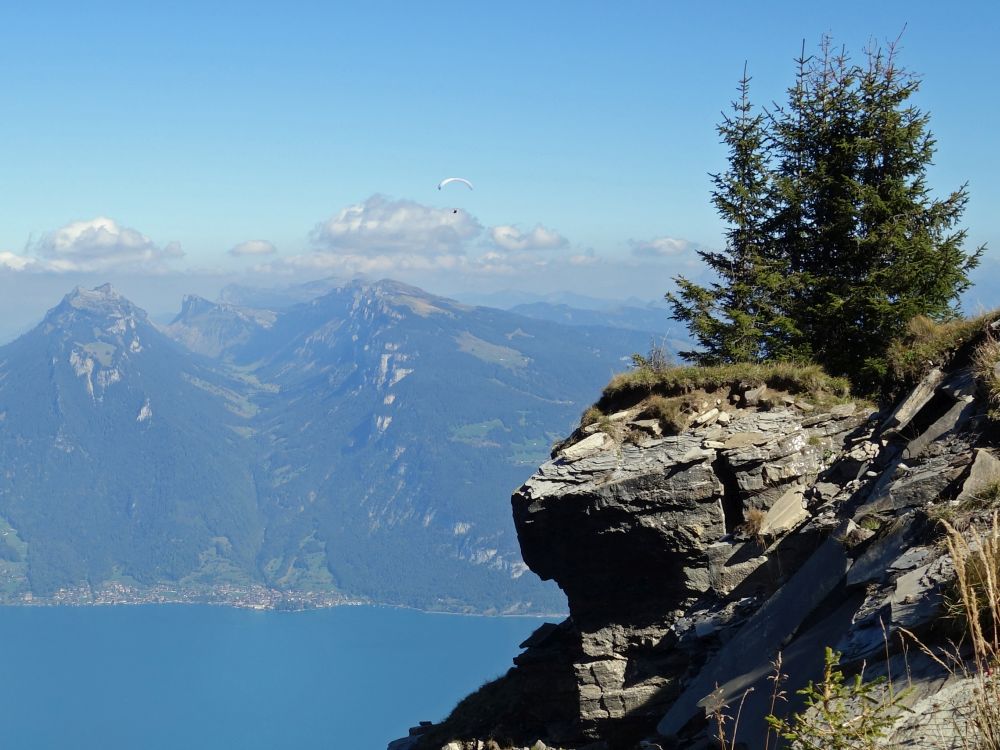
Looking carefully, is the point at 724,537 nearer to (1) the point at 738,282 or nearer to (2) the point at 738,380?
(2) the point at 738,380

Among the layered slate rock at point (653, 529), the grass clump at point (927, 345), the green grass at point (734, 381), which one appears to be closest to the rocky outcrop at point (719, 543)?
the layered slate rock at point (653, 529)

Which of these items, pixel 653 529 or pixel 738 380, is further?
pixel 738 380

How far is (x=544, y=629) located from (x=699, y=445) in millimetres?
8831

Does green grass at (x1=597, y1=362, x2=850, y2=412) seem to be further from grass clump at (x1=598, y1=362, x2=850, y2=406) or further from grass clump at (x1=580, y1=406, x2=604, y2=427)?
grass clump at (x1=580, y1=406, x2=604, y2=427)

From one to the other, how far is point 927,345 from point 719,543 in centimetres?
519

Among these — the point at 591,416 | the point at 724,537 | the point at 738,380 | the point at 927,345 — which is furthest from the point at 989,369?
the point at 591,416

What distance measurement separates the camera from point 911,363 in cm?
1612

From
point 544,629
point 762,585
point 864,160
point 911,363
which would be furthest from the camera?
point 864,160

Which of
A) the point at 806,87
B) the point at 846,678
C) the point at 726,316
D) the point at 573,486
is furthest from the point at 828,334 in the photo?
the point at 846,678

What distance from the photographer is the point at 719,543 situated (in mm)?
16906

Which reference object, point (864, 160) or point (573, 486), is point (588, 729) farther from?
point (864, 160)

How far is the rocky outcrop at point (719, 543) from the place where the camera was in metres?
10.7

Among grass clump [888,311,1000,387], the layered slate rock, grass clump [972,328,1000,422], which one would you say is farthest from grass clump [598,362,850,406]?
grass clump [972,328,1000,422]

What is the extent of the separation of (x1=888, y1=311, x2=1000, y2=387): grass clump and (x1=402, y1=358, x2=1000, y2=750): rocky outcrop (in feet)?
2.83
